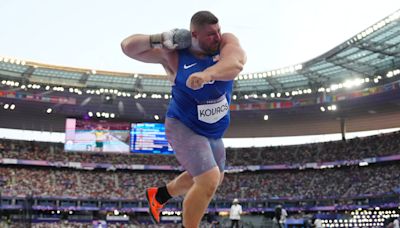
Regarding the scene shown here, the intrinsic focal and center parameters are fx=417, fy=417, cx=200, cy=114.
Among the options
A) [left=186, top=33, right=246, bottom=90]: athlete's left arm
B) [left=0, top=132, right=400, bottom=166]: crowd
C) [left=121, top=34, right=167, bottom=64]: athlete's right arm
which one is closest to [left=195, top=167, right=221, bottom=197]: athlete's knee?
[left=186, top=33, right=246, bottom=90]: athlete's left arm

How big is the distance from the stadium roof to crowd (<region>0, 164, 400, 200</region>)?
32.9 feet

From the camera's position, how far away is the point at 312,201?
39.9 metres

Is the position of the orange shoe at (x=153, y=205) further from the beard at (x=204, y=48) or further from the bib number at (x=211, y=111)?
the beard at (x=204, y=48)

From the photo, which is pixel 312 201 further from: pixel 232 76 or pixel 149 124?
pixel 232 76

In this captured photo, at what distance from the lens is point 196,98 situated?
338 centimetres

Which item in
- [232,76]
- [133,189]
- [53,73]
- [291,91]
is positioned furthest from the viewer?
[133,189]

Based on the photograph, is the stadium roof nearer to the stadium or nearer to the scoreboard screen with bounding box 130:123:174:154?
the stadium

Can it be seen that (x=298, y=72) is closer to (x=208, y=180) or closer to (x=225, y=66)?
(x=208, y=180)

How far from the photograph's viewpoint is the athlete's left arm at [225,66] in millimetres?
2691

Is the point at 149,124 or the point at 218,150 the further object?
the point at 149,124

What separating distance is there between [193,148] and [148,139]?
40.7 m

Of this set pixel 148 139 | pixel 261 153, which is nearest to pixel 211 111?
pixel 148 139

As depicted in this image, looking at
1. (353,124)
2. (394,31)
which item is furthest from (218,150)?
(353,124)

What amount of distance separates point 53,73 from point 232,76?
120 feet
